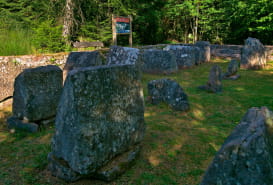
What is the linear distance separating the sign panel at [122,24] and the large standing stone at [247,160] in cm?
1076

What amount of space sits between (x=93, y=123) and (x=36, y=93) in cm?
287

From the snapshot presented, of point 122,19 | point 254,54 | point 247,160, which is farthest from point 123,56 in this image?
point 247,160

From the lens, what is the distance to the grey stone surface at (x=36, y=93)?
196 inches

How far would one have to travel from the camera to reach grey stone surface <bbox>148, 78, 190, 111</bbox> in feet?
18.6

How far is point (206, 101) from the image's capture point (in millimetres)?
6359

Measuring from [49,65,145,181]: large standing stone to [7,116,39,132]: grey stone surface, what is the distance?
6.98 ft

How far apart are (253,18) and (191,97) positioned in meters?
→ 11.6

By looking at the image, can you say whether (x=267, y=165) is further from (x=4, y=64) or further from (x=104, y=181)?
(x=4, y=64)

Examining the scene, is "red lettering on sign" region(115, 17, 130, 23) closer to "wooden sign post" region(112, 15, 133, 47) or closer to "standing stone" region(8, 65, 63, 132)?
"wooden sign post" region(112, 15, 133, 47)

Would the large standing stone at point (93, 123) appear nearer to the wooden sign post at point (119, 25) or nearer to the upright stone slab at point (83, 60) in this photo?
the upright stone slab at point (83, 60)

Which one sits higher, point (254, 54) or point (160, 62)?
point (254, 54)

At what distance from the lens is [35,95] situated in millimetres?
5059

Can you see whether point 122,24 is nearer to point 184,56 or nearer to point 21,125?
point 184,56

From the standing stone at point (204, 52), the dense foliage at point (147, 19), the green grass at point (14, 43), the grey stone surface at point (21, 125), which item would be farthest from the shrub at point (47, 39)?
the standing stone at point (204, 52)
